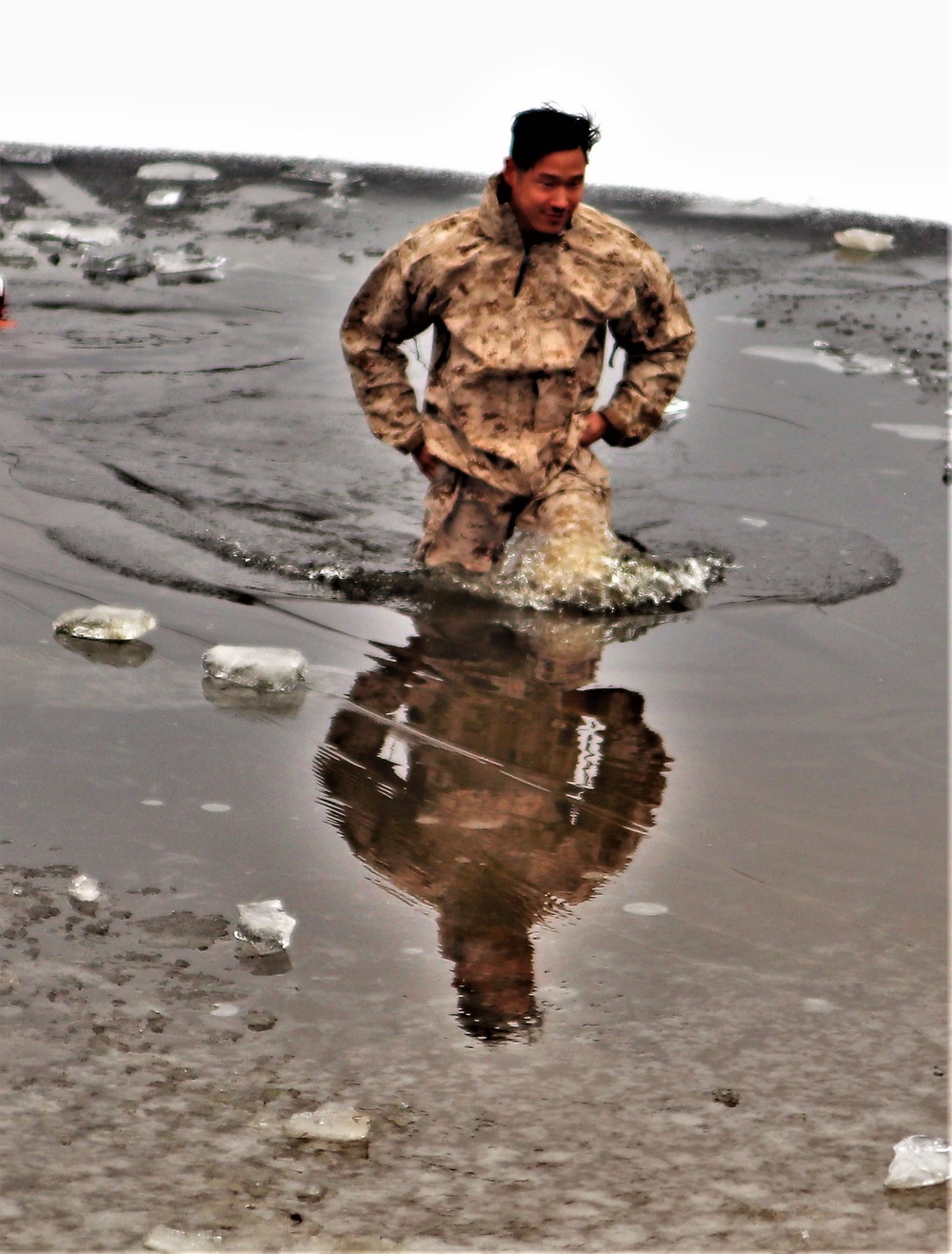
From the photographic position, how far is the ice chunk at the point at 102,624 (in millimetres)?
4133

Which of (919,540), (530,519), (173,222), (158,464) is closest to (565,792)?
(530,519)

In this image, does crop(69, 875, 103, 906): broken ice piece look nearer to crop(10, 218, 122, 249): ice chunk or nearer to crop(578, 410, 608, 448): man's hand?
crop(578, 410, 608, 448): man's hand

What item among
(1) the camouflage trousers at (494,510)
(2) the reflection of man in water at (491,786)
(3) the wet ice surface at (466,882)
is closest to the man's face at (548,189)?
(1) the camouflage trousers at (494,510)

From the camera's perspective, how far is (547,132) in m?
4.32

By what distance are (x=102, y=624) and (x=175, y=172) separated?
11.3m

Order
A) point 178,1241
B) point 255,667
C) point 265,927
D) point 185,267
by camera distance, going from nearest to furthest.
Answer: point 178,1241 < point 265,927 < point 255,667 < point 185,267

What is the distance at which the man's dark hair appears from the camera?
4320 mm

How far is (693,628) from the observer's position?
468 cm

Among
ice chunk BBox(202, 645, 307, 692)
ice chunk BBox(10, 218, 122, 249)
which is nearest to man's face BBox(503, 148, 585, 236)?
ice chunk BBox(202, 645, 307, 692)

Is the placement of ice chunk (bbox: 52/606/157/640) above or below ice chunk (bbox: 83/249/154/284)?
below

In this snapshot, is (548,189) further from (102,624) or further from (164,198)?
(164,198)

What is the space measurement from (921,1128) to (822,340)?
7.34 m

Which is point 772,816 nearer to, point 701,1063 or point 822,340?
point 701,1063

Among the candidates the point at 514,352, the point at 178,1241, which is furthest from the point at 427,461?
the point at 178,1241
